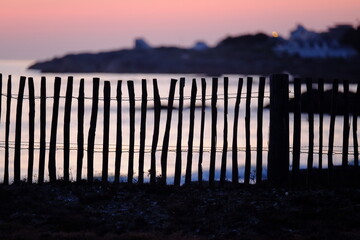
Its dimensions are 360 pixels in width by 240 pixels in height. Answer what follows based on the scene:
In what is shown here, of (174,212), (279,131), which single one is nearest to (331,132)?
(279,131)

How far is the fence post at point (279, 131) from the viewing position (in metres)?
10.9

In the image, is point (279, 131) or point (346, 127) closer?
point (279, 131)

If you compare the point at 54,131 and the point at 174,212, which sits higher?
the point at 54,131

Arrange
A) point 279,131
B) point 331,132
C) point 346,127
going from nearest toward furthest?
point 279,131
point 331,132
point 346,127

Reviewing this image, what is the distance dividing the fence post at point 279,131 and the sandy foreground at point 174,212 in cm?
39
